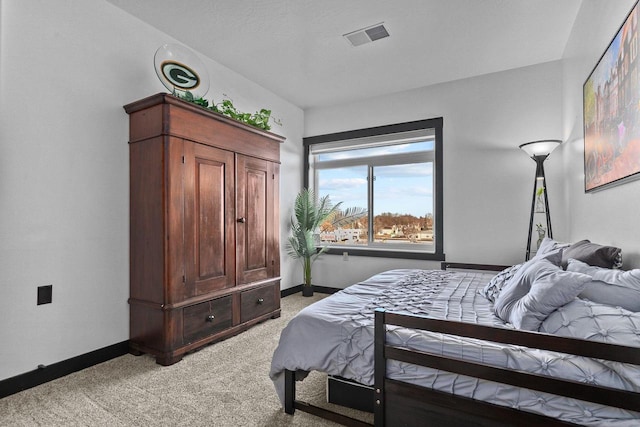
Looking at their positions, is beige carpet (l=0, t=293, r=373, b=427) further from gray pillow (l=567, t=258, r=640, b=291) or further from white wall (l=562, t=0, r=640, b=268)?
white wall (l=562, t=0, r=640, b=268)

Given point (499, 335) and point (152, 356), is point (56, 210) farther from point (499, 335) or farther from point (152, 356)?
point (499, 335)

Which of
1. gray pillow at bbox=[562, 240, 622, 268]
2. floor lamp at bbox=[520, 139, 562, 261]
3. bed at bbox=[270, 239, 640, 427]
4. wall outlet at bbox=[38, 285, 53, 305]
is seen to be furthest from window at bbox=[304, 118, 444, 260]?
wall outlet at bbox=[38, 285, 53, 305]

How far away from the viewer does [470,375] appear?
1.29 meters

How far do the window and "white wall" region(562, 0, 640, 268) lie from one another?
129 cm

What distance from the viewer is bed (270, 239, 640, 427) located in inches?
44.0

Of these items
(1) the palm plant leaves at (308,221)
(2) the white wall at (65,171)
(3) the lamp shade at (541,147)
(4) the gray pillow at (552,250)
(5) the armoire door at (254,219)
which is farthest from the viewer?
(1) the palm plant leaves at (308,221)

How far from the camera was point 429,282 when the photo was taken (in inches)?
102

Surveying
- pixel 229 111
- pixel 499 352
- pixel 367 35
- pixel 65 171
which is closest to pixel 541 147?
pixel 367 35

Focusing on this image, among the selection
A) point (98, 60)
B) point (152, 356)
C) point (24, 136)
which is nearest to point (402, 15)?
point (98, 60)

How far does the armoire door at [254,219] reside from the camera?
318cm

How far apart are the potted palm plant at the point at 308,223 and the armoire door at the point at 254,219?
2.78 feet

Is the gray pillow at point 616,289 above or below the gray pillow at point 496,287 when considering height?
above

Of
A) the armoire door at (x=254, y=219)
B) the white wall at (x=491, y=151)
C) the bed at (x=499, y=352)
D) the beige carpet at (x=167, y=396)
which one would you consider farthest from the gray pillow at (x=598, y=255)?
the armoire door at (x=254, y=219)

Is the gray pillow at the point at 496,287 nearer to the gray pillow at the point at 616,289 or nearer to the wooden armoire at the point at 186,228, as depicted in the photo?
the gray pillow at the point at 616,289
